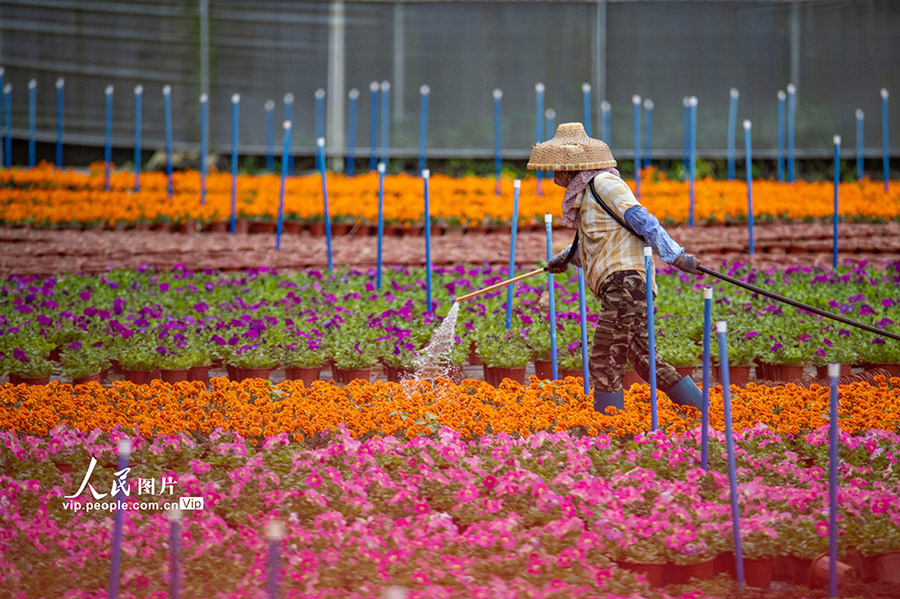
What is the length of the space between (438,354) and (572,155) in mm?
1662

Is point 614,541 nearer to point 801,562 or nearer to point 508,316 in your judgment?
point 801,562

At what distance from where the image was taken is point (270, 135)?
16875 mm

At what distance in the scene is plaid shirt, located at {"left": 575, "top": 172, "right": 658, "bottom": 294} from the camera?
15.2ft

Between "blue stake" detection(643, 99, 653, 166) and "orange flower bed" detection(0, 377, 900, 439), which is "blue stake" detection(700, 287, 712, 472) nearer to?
"orange flower bed" detection(0, 377, 900, 439)

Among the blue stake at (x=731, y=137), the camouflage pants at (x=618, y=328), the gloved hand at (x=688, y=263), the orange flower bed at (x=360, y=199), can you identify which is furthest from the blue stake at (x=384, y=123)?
the gloved hand at (x=688, y=263)

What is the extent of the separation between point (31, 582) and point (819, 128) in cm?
1652

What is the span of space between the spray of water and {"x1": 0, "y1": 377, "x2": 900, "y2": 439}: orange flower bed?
38cm

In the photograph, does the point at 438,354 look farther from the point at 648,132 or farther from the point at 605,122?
the point at 648,132

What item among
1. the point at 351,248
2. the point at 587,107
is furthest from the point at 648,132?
the point at 351,248

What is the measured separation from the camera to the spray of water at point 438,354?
5750mm

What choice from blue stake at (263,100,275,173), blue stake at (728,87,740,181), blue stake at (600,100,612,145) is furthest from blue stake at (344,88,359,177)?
blue stake at (728,87,740,181)

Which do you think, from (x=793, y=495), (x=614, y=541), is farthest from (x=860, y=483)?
(x=614, y=541)

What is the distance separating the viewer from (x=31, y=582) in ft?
10.0

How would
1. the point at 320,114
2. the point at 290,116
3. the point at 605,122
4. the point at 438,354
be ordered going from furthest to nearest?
the point at 290,116 < the point at 320,114 < the point at 605,122 < the point at 438,354
